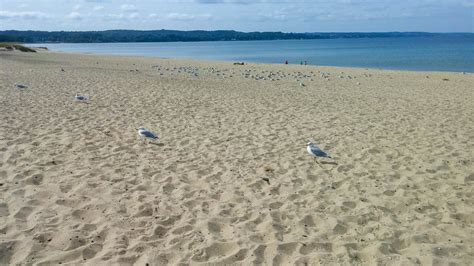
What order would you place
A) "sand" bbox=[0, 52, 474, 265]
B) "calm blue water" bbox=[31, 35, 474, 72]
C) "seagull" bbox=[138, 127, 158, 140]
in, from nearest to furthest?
"sand" bbox=[0, 52, 474, 265]
"seagull" bbox=[138, 127, 158, 140]
"calm blue water" bbox=[31, 35, 474, 72]

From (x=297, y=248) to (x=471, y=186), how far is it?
3297 mm

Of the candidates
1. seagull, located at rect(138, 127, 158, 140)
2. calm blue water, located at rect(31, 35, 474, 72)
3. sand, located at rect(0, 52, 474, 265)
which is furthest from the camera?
calm blue water, located at rect(31, 35, 474, 72)

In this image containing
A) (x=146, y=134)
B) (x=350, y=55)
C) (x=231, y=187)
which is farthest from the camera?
(x=350, y=55)

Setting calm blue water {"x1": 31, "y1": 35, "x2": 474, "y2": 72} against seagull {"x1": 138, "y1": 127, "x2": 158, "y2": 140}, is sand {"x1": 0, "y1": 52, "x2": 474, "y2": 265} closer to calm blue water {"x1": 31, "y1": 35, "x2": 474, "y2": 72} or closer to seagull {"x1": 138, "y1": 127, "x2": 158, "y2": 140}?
seagull {"x1": 138, "y1": 127, "x2": 158, "y2": 140}

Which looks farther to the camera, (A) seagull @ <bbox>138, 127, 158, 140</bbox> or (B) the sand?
(A) seagull @ <bbox>138, 127, 158, 140</bbox>

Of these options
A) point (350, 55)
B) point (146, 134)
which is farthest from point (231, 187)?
point (350, 55)

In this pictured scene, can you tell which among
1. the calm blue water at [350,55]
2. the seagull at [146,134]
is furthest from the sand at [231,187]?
the calm blue water at [350,55]

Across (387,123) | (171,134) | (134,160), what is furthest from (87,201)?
(387,123)

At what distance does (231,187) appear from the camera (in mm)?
5934

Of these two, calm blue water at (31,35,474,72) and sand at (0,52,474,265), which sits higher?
sand at (0,52,474,265)

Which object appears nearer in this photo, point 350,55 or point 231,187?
point 231,187

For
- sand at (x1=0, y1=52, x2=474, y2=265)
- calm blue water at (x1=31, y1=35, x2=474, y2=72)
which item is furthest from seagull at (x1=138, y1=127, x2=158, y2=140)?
calm blue water at (x1=31, y1=35, x2=474, y2=72)

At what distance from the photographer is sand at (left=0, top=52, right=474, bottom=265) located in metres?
4.27

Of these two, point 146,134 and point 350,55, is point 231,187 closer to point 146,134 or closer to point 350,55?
point 146,134
